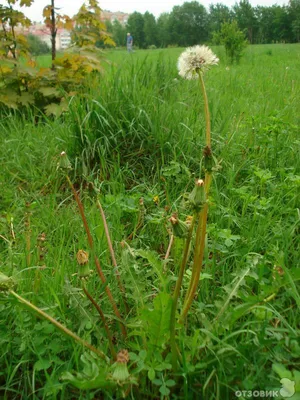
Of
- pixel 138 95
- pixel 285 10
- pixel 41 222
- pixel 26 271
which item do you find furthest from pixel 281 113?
pixel 285 10

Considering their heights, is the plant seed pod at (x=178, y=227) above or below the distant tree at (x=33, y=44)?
below

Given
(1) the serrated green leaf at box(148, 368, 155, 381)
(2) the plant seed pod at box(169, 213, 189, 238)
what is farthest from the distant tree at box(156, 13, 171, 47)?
(1) the serrated green leaf at box(148, 368, 155, 381)

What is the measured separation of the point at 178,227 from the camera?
0.93 m

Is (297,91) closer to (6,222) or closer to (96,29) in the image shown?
(96,29)

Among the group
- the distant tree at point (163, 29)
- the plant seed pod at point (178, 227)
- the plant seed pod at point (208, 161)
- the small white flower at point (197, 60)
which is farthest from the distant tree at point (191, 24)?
the plant seed pod at point (178, 227)

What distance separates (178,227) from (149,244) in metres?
0.78

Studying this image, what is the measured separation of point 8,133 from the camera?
2896 millimetres

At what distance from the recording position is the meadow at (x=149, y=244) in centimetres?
98

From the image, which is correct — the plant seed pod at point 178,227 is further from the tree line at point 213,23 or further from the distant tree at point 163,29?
the distant tree at point 163,29

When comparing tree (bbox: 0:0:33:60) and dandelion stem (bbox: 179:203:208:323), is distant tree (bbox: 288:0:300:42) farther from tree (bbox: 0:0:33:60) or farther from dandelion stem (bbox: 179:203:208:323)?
dandelion stem (bbox: 179:203:208:323)

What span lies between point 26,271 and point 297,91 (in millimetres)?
3588

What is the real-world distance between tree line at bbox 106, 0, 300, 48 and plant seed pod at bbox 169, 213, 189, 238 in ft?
53.6

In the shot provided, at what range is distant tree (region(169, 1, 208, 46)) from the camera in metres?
29.0

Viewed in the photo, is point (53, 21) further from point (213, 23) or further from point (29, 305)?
point (213, 23)
